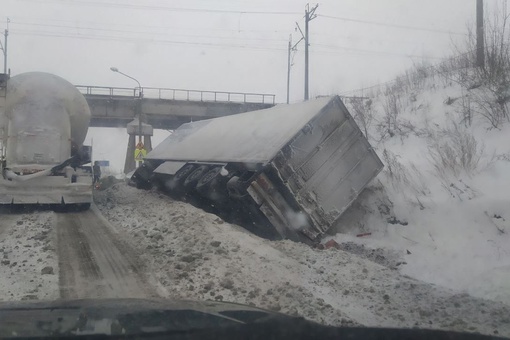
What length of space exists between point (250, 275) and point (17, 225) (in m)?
7.74

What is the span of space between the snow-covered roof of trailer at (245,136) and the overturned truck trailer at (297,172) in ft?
0.12

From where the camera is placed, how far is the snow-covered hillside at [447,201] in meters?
8.48

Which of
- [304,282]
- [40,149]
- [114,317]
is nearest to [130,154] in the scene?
[40,149]

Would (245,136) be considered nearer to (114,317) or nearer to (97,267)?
(97,267)

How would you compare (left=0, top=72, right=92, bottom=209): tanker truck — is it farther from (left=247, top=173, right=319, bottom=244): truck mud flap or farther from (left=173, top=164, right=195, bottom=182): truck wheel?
(left=247, top=173, right=319, bottom=244): truck mud flap

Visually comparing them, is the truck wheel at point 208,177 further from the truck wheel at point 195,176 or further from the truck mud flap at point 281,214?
the truck mud flap at point 281,214

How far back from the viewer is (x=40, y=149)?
16.8m

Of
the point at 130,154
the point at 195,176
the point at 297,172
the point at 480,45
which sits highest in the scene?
the point at 480,45

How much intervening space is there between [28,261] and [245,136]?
23.0ft

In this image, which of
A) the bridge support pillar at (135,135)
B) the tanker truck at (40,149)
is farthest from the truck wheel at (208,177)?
the bridge support pillar at (135,135)

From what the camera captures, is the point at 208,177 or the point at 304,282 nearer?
the point at 304,282

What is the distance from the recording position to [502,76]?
51.2ft

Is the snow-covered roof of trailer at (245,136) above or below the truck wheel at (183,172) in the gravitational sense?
above

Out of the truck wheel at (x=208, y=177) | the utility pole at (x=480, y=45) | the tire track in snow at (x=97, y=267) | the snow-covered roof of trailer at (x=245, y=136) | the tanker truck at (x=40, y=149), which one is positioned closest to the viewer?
the tire track in snow at (x=97, y=267)
